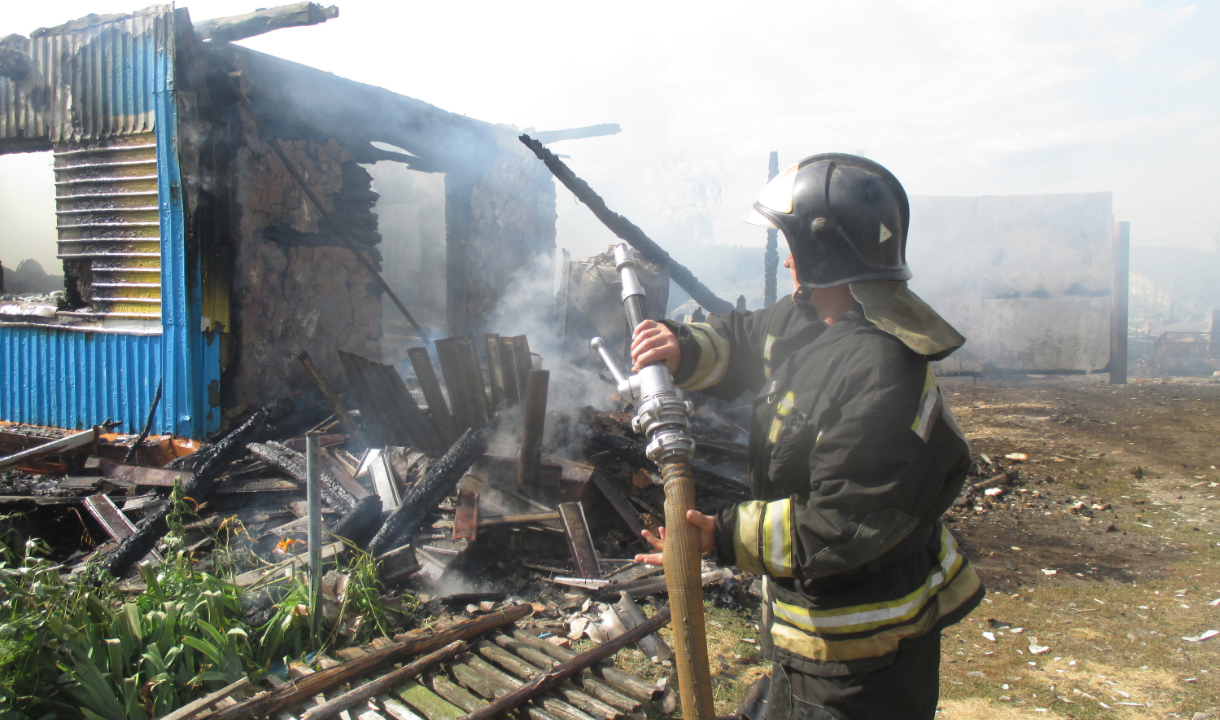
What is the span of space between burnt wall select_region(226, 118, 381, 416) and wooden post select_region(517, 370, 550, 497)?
356 centimetres

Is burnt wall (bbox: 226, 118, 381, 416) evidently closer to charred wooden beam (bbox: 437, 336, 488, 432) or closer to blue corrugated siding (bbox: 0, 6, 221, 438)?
blue corrugated siding (bbox: 0, 6, 221, 438)

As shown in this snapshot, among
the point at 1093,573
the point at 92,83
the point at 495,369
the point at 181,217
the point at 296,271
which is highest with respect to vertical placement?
the point at 92,83

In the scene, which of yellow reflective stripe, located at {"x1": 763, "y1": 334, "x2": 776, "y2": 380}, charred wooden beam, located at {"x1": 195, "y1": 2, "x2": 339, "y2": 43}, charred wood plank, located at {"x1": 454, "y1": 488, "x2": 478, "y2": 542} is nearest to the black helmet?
yellow reflective stripe, located at {"x1": 763, "y1": 334, "x2": 776, "y2": 380}

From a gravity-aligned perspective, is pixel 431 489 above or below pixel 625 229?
below

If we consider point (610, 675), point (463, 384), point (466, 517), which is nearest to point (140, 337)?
point (463, 384)

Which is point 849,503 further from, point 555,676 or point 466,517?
point 466,517

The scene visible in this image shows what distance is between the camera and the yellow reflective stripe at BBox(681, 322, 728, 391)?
7.27 feet

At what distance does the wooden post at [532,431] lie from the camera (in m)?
4.78

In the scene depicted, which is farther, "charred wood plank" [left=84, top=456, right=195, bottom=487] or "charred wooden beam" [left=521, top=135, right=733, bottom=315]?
"charred wooden beam" [left=521, top=135, right=733, bottom=315]

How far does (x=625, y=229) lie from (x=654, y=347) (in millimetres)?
6673

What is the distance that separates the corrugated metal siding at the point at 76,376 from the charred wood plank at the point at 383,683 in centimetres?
501

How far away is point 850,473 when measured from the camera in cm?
154

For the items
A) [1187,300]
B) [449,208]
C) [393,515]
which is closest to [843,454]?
[393,515]

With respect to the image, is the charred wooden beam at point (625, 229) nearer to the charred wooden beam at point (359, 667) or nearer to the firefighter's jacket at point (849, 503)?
the charred wooden beam at point (359, 667)
